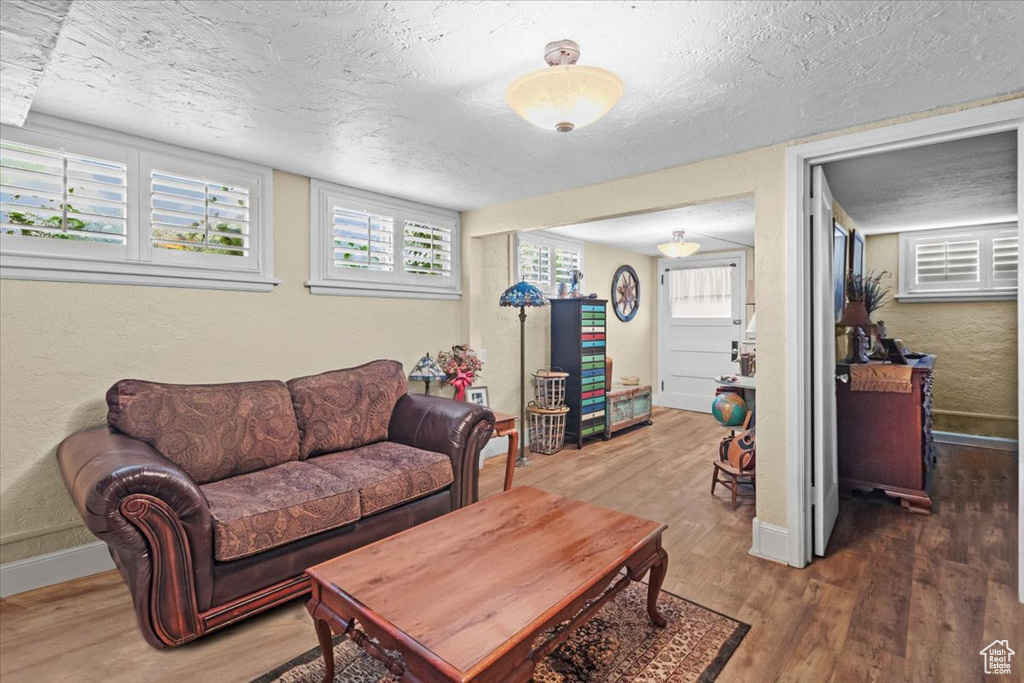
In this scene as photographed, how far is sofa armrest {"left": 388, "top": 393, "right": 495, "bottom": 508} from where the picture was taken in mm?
2955

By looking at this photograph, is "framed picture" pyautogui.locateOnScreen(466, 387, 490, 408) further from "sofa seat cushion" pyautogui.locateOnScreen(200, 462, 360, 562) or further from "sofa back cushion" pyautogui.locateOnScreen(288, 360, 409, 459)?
"sofa seat cushion" pyautogui.locateOnScreen(200, 462, 360, 562)

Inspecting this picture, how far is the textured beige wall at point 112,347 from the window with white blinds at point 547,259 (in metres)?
2.10

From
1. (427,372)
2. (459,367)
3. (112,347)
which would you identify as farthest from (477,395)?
(112,347)

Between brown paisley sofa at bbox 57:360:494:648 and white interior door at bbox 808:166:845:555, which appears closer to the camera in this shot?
brown paisley sofa at bbox 57:360:494:648

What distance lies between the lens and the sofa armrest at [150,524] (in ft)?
5.69

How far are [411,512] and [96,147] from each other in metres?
2.46

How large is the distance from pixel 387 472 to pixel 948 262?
19.6 ft

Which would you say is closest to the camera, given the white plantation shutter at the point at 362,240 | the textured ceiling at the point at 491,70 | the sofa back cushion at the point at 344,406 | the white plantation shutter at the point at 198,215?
the textured ceiling at the point at 491,70

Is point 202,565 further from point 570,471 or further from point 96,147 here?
point 570,471

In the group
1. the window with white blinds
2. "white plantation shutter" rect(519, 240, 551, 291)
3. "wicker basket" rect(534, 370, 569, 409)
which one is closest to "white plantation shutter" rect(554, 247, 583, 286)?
the window with white blinds

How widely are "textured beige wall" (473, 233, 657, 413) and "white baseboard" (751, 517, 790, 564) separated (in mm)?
2545

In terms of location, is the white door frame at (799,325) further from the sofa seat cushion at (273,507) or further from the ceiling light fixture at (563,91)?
the sofa seat cushion at (273,507)

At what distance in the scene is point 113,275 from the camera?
259 cm

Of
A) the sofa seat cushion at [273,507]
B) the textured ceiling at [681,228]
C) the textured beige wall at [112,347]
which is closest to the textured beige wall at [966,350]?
the textured ceiling at [681,228]
